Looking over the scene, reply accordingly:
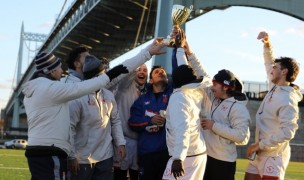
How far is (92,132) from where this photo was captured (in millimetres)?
4633

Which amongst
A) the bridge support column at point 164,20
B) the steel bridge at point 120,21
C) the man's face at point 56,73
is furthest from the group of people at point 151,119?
the bridge support column at point 164,20

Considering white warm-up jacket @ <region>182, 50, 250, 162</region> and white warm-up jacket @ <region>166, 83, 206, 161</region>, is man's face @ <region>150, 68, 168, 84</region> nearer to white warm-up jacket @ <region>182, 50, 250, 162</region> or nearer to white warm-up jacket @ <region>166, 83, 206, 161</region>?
white warm-up jacket @ <region>182, 50, 250, 162</region>

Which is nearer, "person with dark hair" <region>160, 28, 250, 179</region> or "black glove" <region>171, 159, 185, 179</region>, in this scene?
"black glove" <region>171, 159, 185, 179</region>

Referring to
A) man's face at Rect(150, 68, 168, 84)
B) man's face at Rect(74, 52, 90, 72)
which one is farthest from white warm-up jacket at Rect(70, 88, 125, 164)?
man's face at Rect(150, 68, 168, 84)

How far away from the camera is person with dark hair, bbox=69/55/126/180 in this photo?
4574mm

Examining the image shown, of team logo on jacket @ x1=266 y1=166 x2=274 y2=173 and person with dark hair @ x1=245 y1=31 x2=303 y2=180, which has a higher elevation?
person with dark hair @ x1=245 y1=31 x2=303 y2=180

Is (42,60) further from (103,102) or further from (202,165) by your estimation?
(202,165)

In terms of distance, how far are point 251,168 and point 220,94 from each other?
667mm

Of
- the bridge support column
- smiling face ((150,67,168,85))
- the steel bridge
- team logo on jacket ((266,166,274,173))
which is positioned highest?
the steel bridge

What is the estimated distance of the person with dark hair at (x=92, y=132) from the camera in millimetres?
4574

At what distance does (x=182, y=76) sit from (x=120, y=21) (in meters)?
24.5

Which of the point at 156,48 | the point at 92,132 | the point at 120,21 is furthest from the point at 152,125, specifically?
the point at 120,21

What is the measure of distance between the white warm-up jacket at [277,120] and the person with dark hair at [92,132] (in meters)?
1.20

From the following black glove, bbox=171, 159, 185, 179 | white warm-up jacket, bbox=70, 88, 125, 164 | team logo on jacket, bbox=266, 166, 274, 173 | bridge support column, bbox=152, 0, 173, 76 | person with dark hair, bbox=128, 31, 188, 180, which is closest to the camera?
black glove, bbox=171, 159, 185, 179
